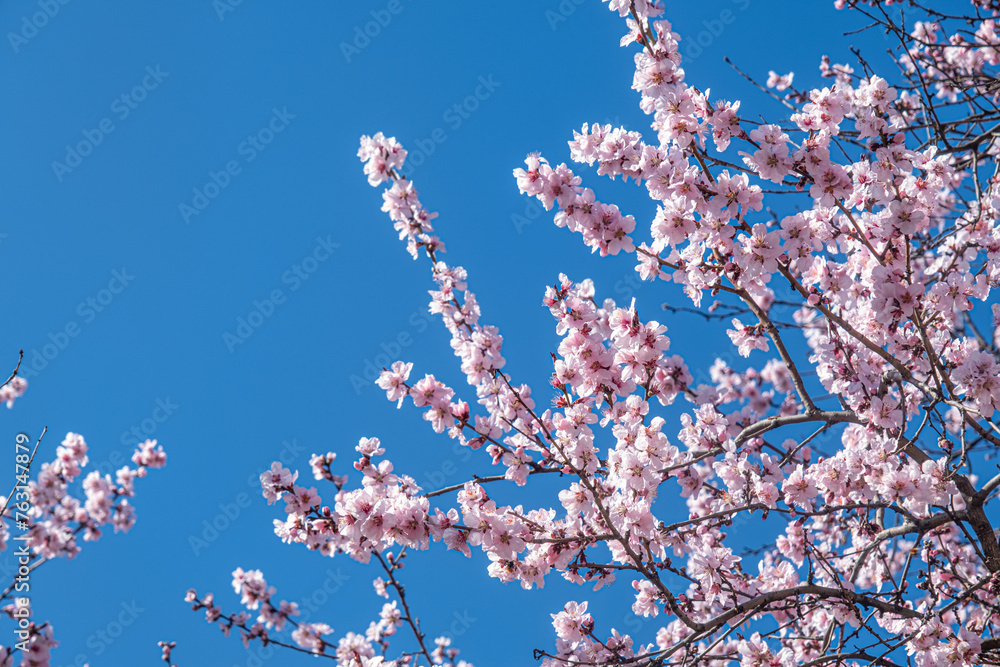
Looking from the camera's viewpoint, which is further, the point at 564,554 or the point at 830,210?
the point at 830,210

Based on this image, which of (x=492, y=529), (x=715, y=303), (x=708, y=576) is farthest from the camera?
(x=715, y=303)

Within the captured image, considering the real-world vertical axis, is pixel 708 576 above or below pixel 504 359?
below

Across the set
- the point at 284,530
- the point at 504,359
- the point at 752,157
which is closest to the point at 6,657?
the point at 284,530

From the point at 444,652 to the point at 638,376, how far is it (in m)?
5.41

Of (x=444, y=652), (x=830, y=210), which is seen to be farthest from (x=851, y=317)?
(x=444, y=652)

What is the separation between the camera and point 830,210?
4.34 metres

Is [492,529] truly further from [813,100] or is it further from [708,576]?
[813,100]

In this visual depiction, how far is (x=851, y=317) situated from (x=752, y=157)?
1652 millimetres

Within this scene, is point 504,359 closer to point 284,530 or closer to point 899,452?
point 284,530

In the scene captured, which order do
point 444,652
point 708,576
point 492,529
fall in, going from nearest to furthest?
point 492,529 < point 708,576 < point 444,652

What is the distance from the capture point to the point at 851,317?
15.4 feet

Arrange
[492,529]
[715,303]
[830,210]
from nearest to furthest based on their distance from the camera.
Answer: [492,529] < [830,210] < [715,303]

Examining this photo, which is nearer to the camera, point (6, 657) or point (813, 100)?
point (813, 100)

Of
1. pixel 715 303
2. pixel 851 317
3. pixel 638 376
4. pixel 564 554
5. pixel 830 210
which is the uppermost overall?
pixel 715 303
